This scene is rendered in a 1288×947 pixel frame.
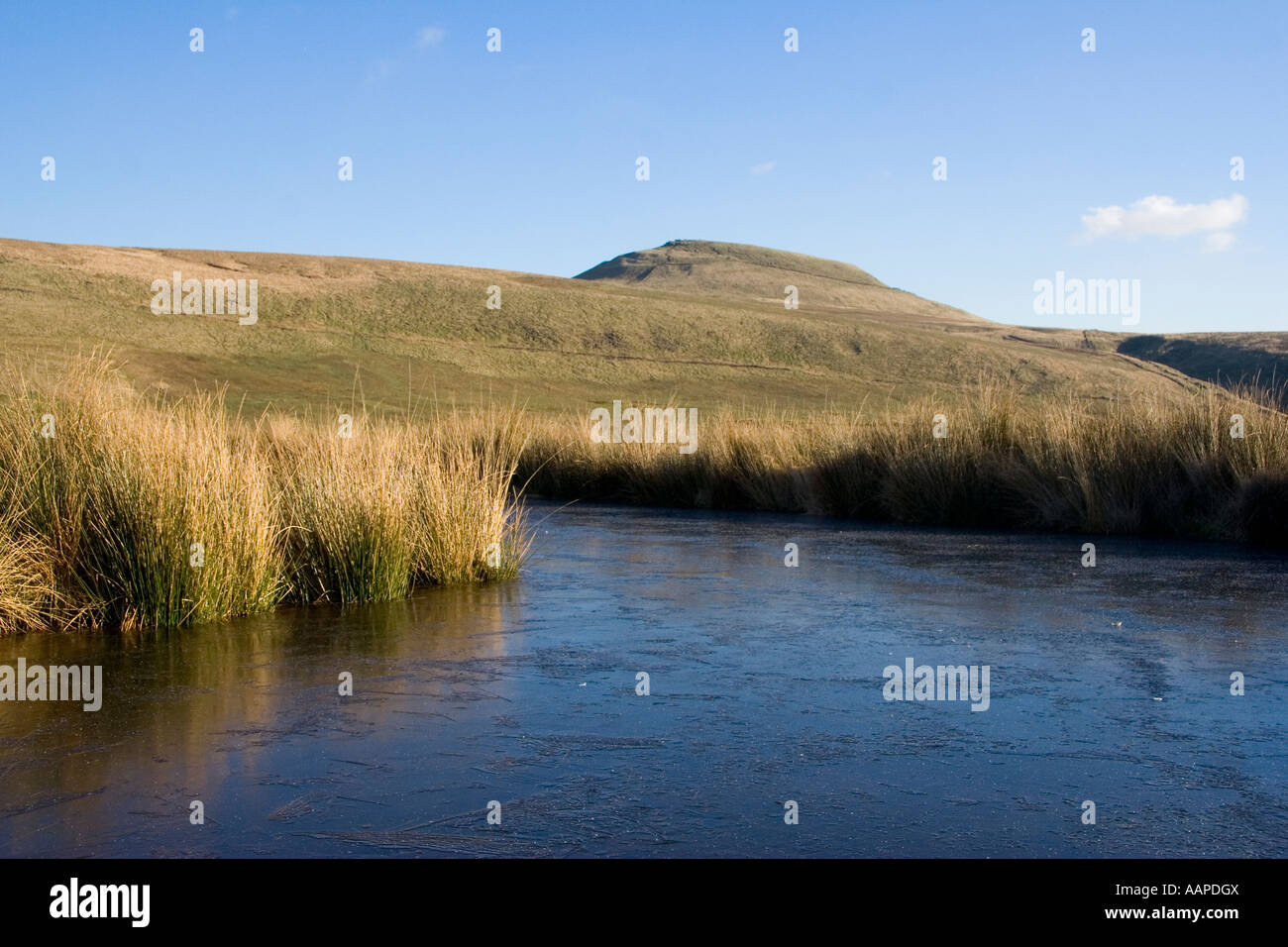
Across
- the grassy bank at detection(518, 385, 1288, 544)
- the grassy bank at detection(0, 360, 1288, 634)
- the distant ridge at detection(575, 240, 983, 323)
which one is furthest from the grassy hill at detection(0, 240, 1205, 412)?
the distant ridge at detection(575, 240, 983, 323)

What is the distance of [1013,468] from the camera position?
525 inches

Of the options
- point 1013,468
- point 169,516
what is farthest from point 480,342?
point 169,516

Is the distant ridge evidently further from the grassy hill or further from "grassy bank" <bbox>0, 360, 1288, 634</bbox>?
"grassy bank" <bbox>0, 360, 1288, 634</bbox>

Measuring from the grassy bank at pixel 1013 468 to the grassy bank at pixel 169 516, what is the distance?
16.2ft

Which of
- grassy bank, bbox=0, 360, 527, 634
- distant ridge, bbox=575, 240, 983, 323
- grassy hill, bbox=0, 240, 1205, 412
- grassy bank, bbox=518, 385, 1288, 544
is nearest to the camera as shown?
grassy bank, bbox=0, 360, 527, 634

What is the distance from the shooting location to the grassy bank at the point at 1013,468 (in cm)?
1165

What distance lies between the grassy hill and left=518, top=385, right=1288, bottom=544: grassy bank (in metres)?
21.2

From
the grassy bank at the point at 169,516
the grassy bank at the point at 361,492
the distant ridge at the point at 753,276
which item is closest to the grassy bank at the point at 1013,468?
the grassy bank at the point at 361,492

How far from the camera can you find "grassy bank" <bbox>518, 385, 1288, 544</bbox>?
11648 millimetres

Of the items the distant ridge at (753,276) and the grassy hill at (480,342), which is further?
the distant ridge at (753,276)

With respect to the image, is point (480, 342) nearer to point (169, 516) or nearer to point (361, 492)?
point (361, 492)

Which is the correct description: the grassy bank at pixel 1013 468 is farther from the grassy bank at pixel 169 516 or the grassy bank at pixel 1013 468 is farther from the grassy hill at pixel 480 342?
the grassy hill at pixel 480 342
